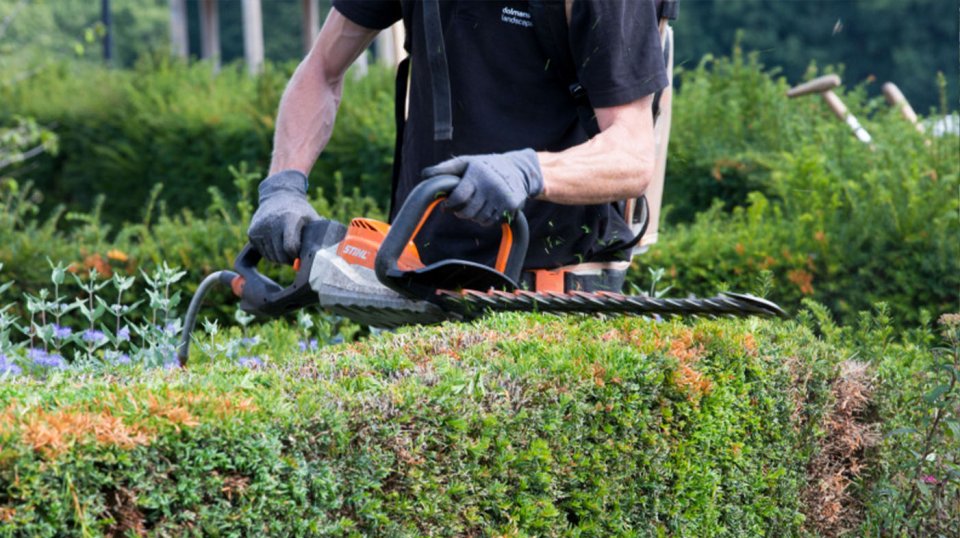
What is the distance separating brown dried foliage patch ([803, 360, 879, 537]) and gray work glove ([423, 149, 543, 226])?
115cm

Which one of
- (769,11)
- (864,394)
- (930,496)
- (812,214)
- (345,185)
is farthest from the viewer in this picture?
(769,11)

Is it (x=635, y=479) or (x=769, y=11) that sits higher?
(x=635, y=479)

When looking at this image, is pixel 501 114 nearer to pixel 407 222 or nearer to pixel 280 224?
pixel 280 224

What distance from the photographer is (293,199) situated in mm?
3195

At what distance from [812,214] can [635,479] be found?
12.3 ft

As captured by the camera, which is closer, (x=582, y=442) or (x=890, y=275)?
(x=582, y=442)

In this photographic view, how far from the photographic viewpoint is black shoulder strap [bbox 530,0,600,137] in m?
3.02

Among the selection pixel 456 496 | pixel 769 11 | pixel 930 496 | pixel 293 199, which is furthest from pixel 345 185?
pixel 769 11

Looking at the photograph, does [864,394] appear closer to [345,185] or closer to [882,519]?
[882,519]

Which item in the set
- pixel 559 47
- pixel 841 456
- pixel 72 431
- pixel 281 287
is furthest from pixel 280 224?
pixel 841 456

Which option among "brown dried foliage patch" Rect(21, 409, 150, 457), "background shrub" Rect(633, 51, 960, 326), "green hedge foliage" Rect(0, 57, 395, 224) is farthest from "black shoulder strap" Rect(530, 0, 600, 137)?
"green hedge foliage" Rect(0, 57, 395, 224)

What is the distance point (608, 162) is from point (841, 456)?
1093 mm

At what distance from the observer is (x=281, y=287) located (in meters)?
3.01

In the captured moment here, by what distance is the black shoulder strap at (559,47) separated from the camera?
9.90 ft
